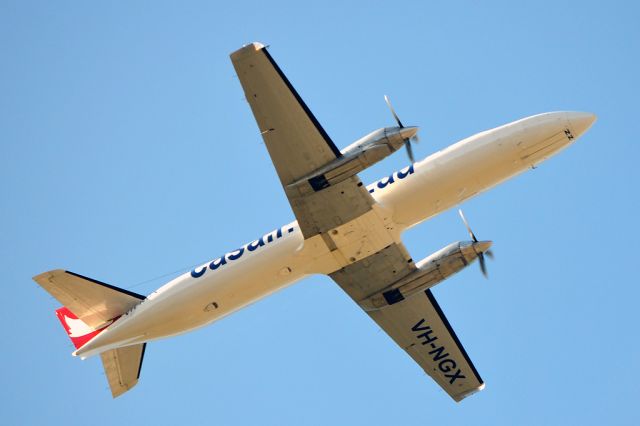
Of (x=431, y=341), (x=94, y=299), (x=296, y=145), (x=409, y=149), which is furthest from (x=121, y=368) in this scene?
(x=409, y=149)

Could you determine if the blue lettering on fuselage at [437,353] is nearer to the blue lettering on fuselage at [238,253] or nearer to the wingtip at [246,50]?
the blue lettering on fuselage at [238,253]

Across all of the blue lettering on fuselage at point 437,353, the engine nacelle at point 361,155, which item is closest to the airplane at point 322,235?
the engine nacelle at point 361,155

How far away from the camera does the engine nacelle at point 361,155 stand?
1286 inches

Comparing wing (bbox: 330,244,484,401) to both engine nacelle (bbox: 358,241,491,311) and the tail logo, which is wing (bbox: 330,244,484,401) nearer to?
engine nacelle (bbox: 358,241,491,311)

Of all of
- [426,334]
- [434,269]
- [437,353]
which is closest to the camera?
[434,269]

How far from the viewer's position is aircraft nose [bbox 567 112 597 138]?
120ft

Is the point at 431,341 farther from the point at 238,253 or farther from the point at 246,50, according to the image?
the point at 246,50

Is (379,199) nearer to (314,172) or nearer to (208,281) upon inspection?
(314,172)

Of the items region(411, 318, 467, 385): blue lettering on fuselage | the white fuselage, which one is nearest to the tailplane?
the white fuselage

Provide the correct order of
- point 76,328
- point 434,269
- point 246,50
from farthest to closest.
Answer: point 434,269 → point 76,328 → point 246,50

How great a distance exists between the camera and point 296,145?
107 ft

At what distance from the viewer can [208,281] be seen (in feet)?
116

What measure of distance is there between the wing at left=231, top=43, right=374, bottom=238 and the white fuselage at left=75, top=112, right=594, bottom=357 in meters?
0.97

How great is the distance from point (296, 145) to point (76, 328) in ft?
40.6
